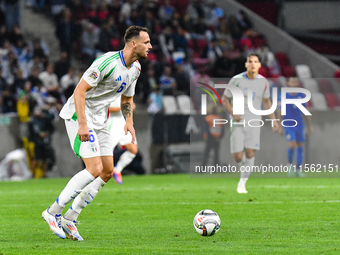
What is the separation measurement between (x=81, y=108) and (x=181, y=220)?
7.34 feet

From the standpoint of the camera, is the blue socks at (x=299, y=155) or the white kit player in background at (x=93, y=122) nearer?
the white kit player in background at (x=93, y=122)

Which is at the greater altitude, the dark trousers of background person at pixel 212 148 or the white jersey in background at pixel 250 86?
the white jersey in background at pixel 250 86

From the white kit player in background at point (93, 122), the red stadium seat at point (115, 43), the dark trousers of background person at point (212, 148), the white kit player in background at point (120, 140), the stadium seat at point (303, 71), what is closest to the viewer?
the white kit player in background at point (93, 122)

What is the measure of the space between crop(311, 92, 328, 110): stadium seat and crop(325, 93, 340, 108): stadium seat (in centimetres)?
11

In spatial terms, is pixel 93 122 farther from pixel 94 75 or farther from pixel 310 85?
pixel 310 85

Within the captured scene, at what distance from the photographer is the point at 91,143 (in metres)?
6.03

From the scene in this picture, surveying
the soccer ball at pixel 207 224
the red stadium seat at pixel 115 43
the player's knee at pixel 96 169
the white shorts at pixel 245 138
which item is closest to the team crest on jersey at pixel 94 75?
the player's knee at pixel 96 169

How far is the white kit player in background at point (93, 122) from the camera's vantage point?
19.4 feet

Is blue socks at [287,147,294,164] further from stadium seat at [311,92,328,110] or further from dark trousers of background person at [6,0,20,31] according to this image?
dark trousers of background person at [6,0,20,31]

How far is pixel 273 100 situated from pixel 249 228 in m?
9.45

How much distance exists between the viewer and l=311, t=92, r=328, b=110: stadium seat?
16.8m

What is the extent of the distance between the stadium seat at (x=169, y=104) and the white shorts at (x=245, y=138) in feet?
19.5

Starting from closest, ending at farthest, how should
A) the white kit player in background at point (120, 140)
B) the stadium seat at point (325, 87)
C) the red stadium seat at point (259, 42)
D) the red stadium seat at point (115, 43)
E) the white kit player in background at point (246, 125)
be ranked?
the white kit player in background at point (246, 125), the white kit player in background at point (120, 140), the stadium seat at point (325, 87), the red stadium seat at point (115, 43), the red stadium seat at point (259, 42)

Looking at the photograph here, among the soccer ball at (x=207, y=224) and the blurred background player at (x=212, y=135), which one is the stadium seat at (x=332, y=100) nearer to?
the blurred background player at (x=212, y=135)
